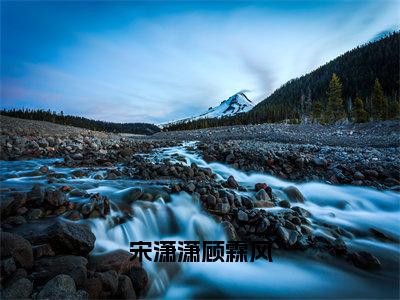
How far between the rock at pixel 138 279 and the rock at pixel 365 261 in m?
3.40

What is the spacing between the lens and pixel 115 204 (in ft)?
17.3

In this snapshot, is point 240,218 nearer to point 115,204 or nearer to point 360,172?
point 115,204

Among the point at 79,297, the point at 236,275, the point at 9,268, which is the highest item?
the point at 9,268

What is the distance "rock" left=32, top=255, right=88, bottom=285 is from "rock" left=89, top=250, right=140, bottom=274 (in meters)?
0.16

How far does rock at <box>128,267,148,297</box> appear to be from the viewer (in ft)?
11.0

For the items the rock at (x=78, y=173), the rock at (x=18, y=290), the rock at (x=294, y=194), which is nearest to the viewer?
the rock at (x=18, y=290)

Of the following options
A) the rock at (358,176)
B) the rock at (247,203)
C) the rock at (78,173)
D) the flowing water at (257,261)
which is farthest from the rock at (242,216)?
the rock at (358,176)

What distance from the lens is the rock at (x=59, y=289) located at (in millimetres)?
2506

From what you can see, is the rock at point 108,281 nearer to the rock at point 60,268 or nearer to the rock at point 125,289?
the rock at point 125,289

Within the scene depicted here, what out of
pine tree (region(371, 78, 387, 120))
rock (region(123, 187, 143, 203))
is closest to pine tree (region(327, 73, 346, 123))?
pine tree (region(371, 78, 387, 120))

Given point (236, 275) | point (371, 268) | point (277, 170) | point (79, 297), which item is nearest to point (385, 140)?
point (277, 170)

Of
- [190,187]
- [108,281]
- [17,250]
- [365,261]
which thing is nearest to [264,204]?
[190,187]

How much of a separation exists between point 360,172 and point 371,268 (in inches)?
203

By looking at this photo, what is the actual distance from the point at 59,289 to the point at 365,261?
449 centimetres
